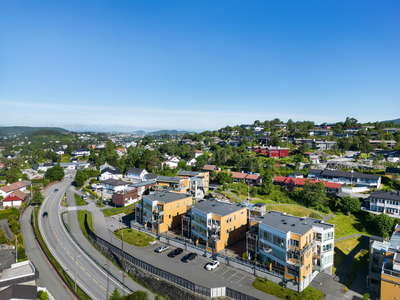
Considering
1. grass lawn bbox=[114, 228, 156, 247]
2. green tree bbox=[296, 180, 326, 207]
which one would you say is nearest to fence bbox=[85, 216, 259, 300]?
grass lawn bbox=[114, 228, 156, 247]

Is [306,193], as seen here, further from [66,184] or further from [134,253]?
[66,184]

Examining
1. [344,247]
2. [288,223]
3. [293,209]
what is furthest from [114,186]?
[344,247]

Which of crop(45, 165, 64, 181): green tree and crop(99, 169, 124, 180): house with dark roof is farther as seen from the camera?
crop(45, 165, 64, 181): green tree

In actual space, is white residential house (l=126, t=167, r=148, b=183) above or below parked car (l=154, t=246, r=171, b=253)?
above

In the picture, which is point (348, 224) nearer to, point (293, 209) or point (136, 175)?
point (293, 209)

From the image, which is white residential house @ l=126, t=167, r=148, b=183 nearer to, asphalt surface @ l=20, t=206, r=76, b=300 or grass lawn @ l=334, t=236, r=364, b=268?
asphalt surface @ l=20, t=206, r=76, b=300

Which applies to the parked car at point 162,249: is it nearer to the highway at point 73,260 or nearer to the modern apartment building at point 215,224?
the modern apartment building at point 215,224
